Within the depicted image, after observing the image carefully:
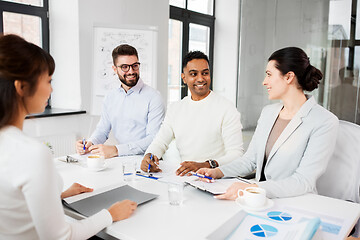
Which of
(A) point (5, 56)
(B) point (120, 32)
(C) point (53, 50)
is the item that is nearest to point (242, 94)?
(B) point (120, 32)

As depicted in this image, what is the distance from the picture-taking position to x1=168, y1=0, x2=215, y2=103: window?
507 cm

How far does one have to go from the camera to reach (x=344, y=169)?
1678 mm

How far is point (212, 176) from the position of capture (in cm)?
167

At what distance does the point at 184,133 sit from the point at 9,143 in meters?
1.48

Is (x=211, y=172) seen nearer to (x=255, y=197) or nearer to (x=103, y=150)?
(x=255, y=197)

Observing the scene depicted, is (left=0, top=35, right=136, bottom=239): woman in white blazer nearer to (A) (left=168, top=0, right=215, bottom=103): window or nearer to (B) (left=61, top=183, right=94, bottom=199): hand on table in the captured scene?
(B) (left=61, top=183, right=94, bottom=199): hand on table

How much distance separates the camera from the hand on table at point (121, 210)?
1163 millimetres

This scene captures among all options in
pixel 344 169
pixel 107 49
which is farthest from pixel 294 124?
pixel 107 49

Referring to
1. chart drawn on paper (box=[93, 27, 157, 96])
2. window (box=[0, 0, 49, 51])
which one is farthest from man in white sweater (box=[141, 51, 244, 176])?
window (box=[0, 0, 49, 51])

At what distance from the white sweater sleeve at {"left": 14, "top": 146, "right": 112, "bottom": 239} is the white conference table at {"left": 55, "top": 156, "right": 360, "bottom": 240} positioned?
0.22 m

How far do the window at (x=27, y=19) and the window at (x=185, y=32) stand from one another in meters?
1.92

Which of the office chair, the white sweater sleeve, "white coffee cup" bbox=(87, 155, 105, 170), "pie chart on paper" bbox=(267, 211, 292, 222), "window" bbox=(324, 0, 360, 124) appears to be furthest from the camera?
"window" bbox=(324, 0, 360, 124)

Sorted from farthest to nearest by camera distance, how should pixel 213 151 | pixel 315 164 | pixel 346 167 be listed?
1. pixel 213 151
2. pixel 346 167
3. pixel 315 164

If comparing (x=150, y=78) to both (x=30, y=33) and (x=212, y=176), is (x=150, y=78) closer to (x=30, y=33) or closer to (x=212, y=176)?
(x=30, y=33)
